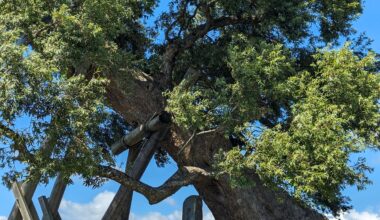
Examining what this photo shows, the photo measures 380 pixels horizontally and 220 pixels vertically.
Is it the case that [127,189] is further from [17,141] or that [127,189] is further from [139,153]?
[17,141]

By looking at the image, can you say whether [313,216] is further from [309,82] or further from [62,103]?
[62,103]

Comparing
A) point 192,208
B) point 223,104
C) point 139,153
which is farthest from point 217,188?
point 223,104

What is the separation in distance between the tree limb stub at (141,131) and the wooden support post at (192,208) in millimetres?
1607

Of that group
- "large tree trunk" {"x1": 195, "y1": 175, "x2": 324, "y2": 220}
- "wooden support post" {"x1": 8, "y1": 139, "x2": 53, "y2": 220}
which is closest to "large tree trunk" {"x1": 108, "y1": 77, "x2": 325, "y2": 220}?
"large tree trunk" {"x1": 195, "y1": 175, "x2": 324, "y2": 220}

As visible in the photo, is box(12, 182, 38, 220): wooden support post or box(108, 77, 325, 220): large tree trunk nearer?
box(12, 182, 38, 220): wooden support post

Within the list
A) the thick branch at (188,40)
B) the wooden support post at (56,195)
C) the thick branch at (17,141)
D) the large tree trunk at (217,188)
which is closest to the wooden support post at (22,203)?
the wooden support post at (56,195)

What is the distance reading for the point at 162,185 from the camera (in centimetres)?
1023

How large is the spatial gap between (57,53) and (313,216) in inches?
249

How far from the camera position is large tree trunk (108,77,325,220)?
1141 centimetres

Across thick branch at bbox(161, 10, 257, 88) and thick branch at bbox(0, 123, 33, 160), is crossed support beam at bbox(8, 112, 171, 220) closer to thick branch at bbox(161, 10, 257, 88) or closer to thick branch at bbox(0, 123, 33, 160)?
thick branch at bbox(161, 10, 257, 88)

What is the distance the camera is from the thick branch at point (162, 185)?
30.6 feet

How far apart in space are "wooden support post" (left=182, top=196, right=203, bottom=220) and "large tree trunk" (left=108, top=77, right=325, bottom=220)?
400 mm

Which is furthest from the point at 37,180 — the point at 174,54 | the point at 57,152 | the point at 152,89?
the point at 174,54

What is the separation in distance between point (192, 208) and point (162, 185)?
130 centimetres
